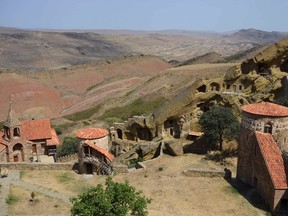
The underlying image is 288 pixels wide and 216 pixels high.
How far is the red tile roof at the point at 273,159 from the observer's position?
33.1 meters

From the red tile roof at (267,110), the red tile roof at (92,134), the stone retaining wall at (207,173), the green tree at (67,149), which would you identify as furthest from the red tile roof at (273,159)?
the green tree at (67,149)

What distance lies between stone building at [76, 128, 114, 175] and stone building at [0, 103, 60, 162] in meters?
9.14

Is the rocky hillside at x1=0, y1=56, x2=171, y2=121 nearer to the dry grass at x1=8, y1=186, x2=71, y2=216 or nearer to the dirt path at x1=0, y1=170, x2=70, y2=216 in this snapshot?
the dirt path at x1=0, y1=170, x2=70, y2=216

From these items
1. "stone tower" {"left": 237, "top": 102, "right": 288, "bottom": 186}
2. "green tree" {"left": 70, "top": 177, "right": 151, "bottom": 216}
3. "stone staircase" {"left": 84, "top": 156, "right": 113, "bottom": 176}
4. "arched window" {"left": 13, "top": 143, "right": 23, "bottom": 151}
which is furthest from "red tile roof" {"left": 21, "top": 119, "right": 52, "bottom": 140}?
"green tree" {"left": 70, "top": 177, "right": 151, "bottom": 216}

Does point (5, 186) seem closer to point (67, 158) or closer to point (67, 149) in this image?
point (67, 158)

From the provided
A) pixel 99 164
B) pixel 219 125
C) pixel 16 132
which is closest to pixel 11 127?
pixel 16 132

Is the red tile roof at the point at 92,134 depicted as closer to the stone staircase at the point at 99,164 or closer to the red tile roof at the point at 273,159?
the stone staircase at the point at 99,164

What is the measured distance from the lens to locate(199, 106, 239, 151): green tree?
152ft

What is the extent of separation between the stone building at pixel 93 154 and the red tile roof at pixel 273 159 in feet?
57.0

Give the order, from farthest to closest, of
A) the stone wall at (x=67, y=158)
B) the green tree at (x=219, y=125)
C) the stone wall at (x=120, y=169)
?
1. the stone wall at (x=67, y=158)
2. the green tree at (x=219, y=125)
3. the stone wall at (x=120, y=169)

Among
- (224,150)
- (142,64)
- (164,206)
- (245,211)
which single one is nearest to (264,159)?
(245,211)

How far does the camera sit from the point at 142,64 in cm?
15138

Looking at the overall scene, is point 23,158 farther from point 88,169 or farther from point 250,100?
point 250,100

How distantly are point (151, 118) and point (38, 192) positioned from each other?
22.3 metres
